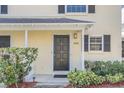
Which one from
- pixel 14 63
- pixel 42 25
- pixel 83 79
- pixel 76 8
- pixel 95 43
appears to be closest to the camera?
pixel 83 79

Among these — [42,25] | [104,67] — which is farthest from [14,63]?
[104,67]

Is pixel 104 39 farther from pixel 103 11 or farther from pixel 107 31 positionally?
pixel 103 11

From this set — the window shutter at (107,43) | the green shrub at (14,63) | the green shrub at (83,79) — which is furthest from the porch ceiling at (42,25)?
the green shrub at (83,79)

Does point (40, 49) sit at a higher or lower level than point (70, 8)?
lower

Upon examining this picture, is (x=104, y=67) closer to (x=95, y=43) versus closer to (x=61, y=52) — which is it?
(x=95, y=43)

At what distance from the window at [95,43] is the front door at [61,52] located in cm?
142

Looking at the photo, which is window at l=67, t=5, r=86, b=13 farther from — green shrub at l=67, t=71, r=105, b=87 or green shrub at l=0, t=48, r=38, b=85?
green shrub at l=67, t=71, r=105, b=87

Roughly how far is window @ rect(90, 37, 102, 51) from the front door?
4.66ft

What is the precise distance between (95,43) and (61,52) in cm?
199

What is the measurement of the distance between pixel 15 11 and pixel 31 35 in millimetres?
1628

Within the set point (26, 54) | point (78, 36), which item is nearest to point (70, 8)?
point (78, 36)

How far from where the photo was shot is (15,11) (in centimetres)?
1592

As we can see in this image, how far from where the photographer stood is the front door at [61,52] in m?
15.7

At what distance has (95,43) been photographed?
52.9 feet
